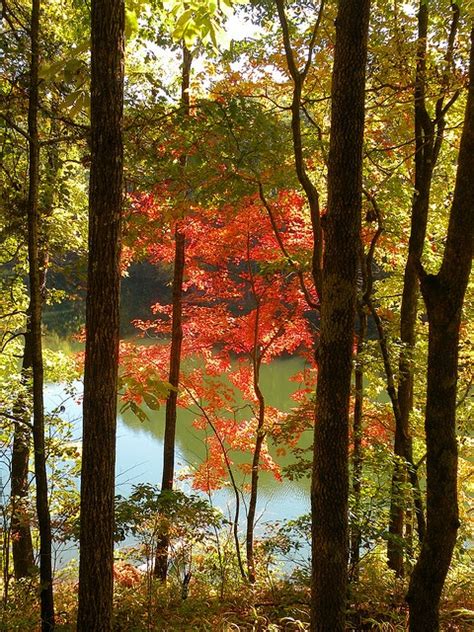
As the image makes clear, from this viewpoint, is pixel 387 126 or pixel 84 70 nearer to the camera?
pixel 84 70

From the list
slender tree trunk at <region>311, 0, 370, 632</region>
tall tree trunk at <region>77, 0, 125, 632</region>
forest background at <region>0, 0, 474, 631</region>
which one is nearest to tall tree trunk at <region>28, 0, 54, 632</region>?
forest background at <region>0, 0, 474, 631</region>

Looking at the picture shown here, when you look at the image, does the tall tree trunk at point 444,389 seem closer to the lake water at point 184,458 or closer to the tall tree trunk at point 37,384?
the tall tree trunk at point 37,384

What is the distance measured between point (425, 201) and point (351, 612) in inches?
152

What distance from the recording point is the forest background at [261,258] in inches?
101

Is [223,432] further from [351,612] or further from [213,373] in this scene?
[351,612]

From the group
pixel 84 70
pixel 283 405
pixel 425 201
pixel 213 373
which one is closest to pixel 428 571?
pixel 84 70

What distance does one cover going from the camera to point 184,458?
1028 cm

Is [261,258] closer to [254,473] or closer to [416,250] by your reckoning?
[416,250]

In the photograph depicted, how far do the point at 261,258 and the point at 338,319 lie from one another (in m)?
4.50

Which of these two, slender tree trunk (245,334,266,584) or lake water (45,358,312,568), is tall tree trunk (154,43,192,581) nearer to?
slender tree trunk (245,334,266,584)

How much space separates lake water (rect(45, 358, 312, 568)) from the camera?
10555mm

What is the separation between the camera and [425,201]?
5.08 metres

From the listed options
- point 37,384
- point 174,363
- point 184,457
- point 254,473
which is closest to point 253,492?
point 254,473

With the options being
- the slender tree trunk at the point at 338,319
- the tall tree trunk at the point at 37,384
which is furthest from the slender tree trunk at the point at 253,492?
the slender tree trunk at the point at 338,319
